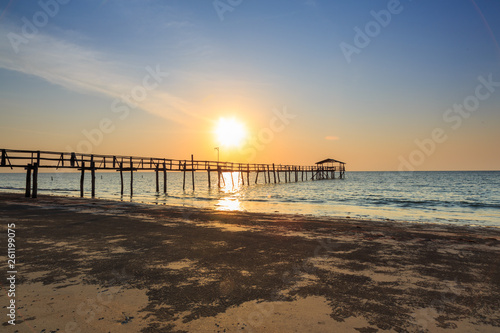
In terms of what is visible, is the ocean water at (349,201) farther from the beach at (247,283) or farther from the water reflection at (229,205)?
the beach at (247,283)

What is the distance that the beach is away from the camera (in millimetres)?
3193

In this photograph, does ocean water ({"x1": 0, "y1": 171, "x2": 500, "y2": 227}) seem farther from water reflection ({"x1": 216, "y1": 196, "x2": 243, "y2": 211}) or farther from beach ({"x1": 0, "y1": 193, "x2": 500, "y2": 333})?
beach ({"x1": 0, "y1": 193, "x2": 500, "y2": 333})

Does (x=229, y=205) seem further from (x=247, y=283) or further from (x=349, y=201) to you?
(x=247, y=283)

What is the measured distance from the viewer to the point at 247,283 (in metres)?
4.31

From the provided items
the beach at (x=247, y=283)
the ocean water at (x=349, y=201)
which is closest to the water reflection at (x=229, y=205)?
the ocean water at (x=349, y=201)

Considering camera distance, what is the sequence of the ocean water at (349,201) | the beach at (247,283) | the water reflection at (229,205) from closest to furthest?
the beach at (247,283), the ocean water at (349,201), the water reflection at (229,205)

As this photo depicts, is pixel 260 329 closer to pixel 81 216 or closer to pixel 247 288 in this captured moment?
pixel 247 288

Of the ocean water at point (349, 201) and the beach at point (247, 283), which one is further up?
the beach at point (247, 283)

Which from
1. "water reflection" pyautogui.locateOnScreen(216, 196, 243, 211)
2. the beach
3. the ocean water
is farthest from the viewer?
"water reflection" pyautogui.locateOnScreen(216, 196, 243, 211)

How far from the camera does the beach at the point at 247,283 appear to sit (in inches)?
126

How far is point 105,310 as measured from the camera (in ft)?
11.2

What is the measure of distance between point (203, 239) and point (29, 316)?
14.0ft

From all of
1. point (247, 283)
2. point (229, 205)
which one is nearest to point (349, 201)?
point (229, 205)

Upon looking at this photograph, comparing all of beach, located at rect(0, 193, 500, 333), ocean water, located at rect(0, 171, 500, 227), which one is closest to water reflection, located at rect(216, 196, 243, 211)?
ocean water, located at rect(0, 171, 500, 227)
